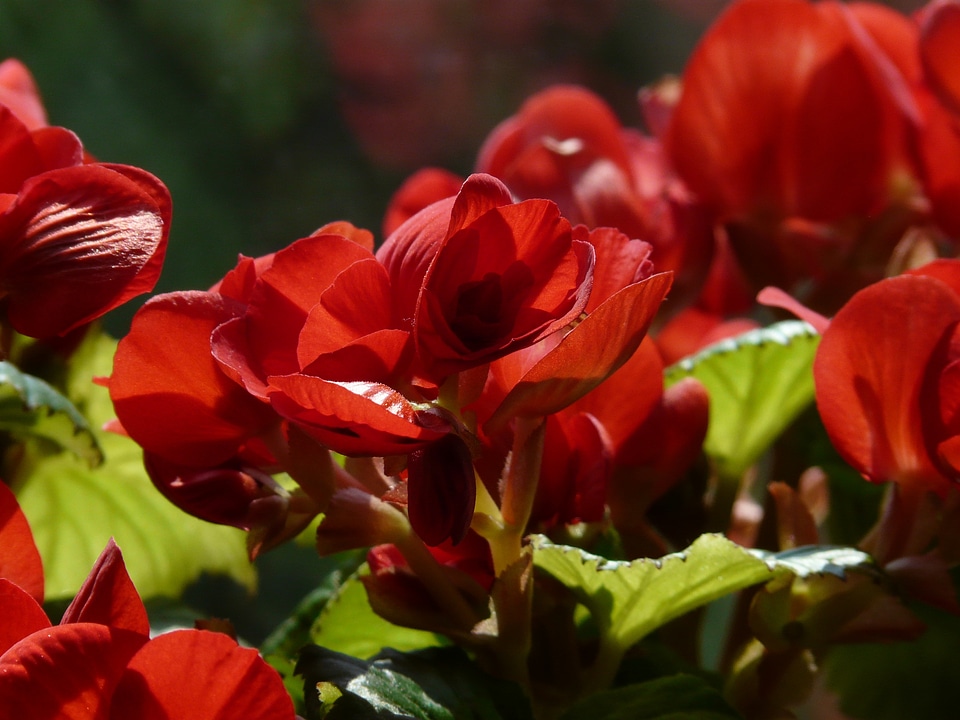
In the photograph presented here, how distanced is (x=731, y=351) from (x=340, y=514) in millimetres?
186

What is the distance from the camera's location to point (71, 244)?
241 millimetres

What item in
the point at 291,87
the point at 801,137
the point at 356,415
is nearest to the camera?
the point at 356,415

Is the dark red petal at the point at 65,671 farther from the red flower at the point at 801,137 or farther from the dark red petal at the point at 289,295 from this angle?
the red flower at the point at 801,137

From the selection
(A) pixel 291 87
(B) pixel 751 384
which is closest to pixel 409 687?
(B) pixel 751 384

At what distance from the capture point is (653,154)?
0.55 metres

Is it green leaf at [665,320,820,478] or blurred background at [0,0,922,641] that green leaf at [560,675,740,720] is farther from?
blurred background at [0,0,922,641]

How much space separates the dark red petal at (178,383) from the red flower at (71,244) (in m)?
0.01

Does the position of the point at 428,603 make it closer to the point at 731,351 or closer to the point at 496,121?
the point at 731,351

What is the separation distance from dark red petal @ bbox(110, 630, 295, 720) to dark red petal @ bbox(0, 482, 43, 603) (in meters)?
0.06

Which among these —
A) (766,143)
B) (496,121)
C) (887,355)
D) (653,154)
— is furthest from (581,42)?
(887,355)

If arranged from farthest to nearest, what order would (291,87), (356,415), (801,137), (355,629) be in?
(291,87)
(801,137)
(355,629)
(356,415)

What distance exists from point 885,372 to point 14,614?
208mm

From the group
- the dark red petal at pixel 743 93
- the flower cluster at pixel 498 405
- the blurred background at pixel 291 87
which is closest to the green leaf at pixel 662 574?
the flower cluster at pixel 498 405

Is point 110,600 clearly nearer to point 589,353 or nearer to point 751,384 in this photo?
point 589,353
